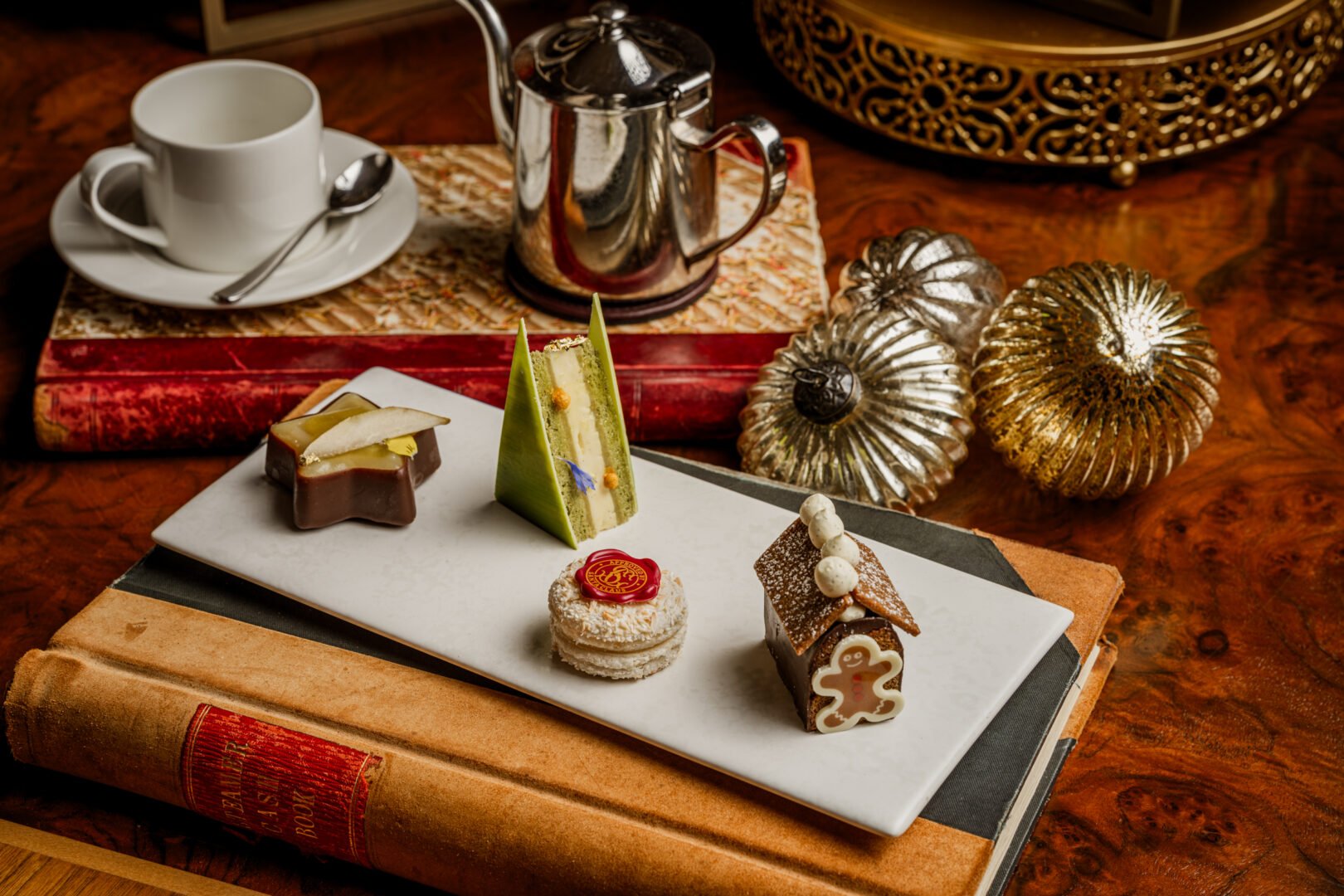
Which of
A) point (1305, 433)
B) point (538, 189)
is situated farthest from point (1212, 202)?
point (538, 189)

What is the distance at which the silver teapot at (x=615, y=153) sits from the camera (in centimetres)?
110

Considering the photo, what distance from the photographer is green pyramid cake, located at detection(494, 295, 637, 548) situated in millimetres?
902

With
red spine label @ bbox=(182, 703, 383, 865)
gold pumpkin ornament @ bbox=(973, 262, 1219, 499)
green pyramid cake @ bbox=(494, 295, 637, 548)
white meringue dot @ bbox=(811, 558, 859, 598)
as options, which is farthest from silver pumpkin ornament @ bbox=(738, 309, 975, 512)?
red spine label @ bbox=(182, 703, 383, 865)

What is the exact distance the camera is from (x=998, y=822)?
29.8 inches

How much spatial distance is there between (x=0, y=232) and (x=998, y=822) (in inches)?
44.0

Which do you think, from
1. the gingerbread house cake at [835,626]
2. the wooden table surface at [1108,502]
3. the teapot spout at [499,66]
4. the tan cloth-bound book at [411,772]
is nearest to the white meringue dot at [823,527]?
the gingerbread house cake at [835,626]

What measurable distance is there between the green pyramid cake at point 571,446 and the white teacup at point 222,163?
0.39 metres

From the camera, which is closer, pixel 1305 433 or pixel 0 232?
pixel 1305 433

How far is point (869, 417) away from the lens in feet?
3.36

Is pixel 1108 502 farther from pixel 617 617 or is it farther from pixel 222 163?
pixel 222 163

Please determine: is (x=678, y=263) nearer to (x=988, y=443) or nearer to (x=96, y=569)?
(x=988, y=443)

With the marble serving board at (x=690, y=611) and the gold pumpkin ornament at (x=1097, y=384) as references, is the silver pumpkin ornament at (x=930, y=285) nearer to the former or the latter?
the gold pumpkin ornament at (x=1097, y=384)

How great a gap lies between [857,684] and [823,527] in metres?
0.09

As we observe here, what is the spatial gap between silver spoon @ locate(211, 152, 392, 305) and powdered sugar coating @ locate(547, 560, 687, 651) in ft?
1.70
